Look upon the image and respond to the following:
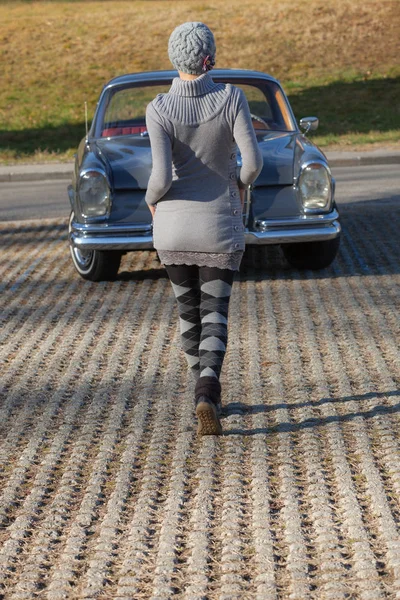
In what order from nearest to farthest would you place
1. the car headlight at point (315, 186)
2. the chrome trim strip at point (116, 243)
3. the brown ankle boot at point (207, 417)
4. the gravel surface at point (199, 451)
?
the gravel surface at point (199, 451) → the brown ankle boot at point (207, 417) → the chrome trim strip at point (116, 243) → the car headlight at point (315, 186)

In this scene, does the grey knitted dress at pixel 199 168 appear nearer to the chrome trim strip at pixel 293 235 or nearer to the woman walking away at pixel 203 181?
the woman walking away at pixel 203 181

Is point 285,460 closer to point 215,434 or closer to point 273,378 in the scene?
point 215,434

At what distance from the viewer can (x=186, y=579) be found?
3.31 metres

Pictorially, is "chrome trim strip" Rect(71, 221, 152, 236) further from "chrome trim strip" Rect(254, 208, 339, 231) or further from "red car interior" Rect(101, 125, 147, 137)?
"red car interior" Rect(101, 125, 147, 137)

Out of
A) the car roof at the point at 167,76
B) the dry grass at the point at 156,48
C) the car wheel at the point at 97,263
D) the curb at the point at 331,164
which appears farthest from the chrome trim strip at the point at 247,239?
the dry grass at the point at 156,48

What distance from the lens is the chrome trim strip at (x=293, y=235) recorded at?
25.5 feet

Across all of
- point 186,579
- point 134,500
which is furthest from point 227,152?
point 186,579

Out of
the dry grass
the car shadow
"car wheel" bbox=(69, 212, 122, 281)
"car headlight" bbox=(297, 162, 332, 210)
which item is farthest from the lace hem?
the dry grass

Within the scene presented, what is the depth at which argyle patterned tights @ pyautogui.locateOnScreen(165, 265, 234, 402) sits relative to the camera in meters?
4.66

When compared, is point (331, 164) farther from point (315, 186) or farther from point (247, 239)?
point (247, 239)

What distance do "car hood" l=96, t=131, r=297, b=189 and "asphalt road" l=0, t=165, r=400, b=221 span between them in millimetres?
4721

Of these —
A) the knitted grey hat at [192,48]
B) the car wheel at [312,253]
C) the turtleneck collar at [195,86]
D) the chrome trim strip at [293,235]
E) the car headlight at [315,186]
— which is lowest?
the car wheel at [312,253]

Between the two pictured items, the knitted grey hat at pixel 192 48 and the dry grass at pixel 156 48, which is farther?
the dry grass at pixel 156 48

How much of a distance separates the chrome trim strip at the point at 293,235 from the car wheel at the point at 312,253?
0.20 metres
